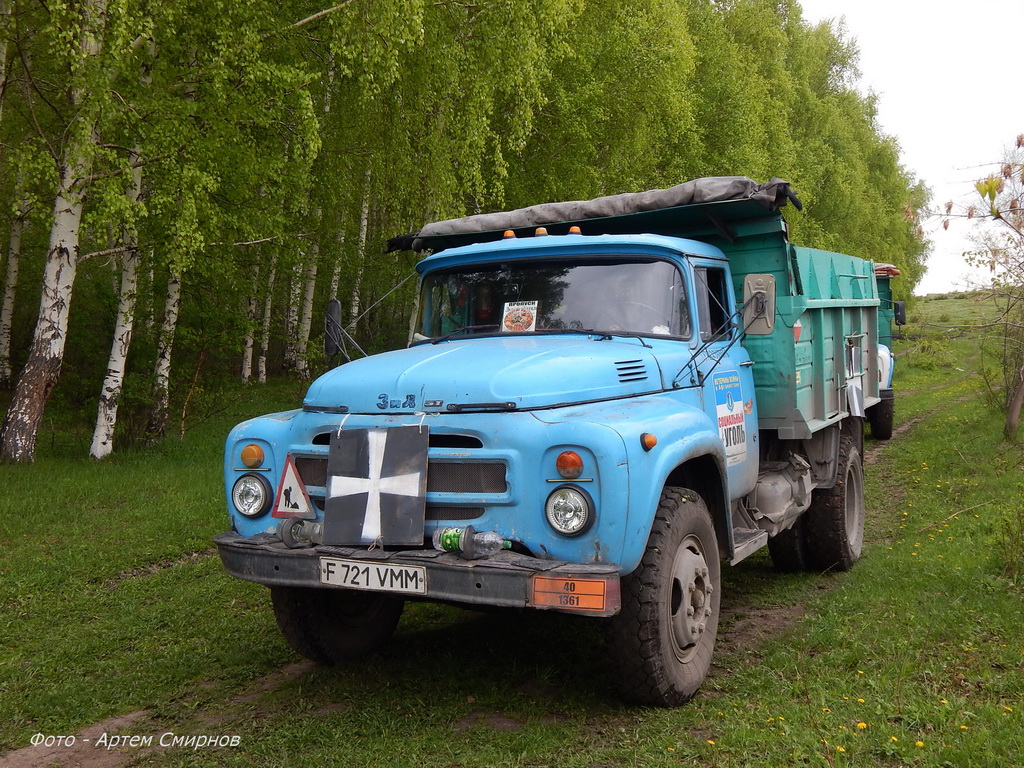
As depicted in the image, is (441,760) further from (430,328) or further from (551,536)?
(430,328)

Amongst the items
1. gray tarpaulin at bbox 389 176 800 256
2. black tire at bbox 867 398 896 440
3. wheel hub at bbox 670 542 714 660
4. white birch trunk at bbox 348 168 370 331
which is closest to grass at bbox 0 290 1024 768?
wheel hub at bbox 670 542 714 660

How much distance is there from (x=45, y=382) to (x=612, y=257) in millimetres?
8424

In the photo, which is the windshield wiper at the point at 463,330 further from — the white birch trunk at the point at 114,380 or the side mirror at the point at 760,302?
the white birch trunk at the point at 114,380

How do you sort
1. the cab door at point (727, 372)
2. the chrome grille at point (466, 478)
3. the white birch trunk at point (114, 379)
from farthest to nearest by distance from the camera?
the white birch trunk at point (114, 379) < the cab door at point (727, 372) < the chrome grille at point (466, 478)

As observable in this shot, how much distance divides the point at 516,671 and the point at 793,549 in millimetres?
3111

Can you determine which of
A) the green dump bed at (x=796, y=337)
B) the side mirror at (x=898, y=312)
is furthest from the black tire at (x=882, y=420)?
the green dump bed at (x=796, y=337)

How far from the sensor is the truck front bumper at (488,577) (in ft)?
12.0

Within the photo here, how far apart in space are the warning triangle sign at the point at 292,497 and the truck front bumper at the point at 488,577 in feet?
0.90

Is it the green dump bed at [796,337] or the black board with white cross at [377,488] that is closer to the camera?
the black board with white cross at [377,488]

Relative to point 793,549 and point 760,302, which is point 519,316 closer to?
point 760,302

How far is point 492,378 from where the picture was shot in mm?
4133

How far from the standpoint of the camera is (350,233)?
2053 centimetres

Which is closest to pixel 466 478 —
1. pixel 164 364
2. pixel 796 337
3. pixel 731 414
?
pixel 731 414

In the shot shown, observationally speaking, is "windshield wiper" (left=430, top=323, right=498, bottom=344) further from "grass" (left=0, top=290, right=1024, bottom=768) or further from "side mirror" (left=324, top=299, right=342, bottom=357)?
"grass" (left=0, top=290, right=1024, bottom=768)
